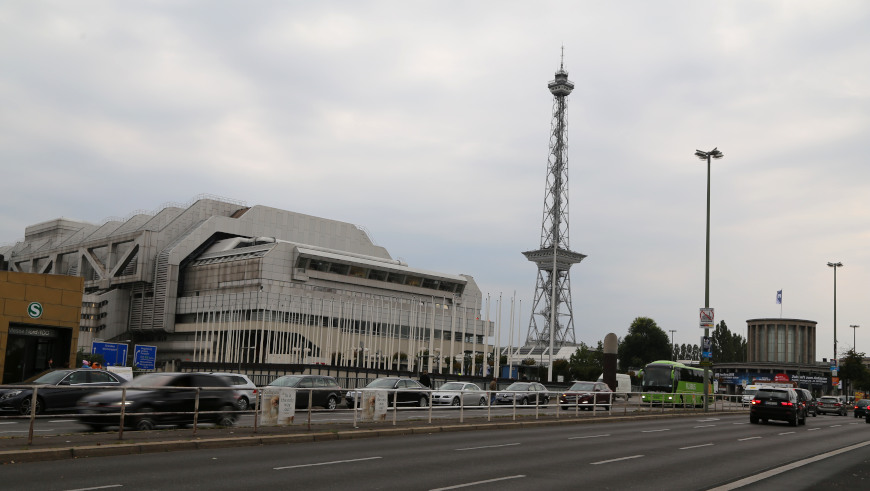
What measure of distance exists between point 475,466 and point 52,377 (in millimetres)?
16208

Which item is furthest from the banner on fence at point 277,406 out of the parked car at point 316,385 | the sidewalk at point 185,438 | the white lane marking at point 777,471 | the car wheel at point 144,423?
the parked car at point 316,385

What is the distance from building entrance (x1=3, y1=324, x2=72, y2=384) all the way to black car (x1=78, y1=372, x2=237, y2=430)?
13.4 metres

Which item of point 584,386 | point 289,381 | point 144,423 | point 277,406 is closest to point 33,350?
point 289,381

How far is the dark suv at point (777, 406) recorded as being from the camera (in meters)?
34.1

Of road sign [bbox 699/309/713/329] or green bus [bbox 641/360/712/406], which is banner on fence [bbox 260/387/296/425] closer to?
road sign [bbox 699/309/713/329]

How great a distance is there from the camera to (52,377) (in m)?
25.5

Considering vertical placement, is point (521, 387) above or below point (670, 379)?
below

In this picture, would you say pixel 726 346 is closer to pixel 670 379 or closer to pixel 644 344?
pixel 644 344

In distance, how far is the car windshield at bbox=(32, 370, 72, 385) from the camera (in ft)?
82.7

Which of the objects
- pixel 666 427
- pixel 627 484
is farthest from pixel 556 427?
pixel 627 484

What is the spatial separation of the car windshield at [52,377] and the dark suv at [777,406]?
→ 27.0 metres

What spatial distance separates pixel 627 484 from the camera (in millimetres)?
13539

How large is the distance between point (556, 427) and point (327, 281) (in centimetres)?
7903

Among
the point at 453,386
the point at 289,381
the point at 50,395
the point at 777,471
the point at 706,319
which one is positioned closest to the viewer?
the point at 777,471
